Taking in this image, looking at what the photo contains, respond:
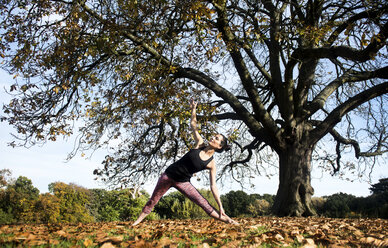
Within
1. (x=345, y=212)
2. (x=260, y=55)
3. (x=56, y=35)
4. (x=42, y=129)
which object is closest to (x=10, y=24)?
(x=56, y=35)

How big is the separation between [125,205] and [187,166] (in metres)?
10.4

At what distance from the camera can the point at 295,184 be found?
10.0m

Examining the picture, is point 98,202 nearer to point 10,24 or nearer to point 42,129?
point 42,129

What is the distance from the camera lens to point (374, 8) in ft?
25.1

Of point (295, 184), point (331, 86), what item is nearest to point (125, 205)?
point (295, 184)

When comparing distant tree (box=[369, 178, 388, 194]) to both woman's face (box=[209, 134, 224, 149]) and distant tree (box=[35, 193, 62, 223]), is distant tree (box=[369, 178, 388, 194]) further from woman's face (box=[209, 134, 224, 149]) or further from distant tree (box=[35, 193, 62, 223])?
distant tree (box=[35, 193, 62, 223])

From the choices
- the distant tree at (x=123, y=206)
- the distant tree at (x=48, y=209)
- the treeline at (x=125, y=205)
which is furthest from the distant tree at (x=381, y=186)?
the distant tree at (x=48, y=209)

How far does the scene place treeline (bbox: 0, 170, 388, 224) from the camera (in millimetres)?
13185

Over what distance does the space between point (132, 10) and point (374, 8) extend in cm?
619

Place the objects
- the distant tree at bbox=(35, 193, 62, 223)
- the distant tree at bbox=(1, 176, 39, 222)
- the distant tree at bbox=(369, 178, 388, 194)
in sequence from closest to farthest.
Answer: the distant tree at bbox=(35, 193, 62, 223), the distant tree at bbox=(1, 176, 39, 222), the distant tree at bbox=(369, 178, 388, 194)

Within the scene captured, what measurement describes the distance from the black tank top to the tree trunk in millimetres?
6075

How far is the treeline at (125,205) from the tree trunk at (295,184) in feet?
8.23

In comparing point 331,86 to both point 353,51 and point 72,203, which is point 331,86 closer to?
point 353,51

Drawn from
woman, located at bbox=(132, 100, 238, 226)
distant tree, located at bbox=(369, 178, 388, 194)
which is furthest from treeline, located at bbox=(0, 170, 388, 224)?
woman, located at bbox=(132, 100, 238, 226)
